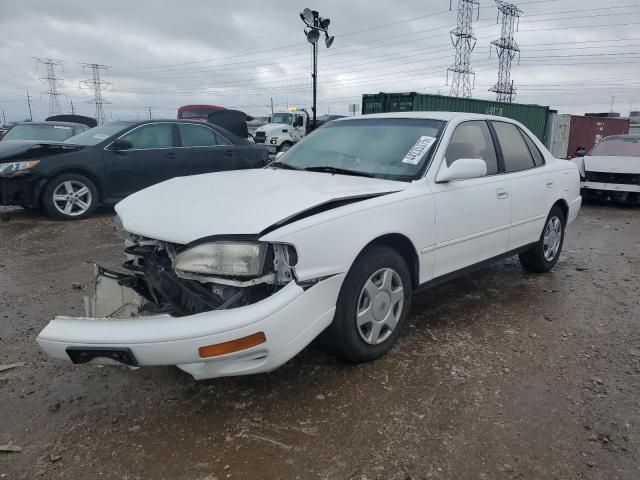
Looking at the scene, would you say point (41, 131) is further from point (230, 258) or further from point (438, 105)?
point (438, 105)

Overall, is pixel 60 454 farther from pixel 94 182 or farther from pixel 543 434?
pixel 94 182

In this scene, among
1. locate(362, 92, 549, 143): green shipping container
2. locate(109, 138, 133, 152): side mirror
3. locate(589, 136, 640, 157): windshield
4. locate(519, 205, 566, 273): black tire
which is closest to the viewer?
locate(519, 205, 566, 273): black tire

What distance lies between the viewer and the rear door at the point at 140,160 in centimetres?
766

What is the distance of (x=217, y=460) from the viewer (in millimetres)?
2262

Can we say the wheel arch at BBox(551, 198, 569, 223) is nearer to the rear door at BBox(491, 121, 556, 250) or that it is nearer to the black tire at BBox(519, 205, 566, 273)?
the black tire at BBox(519, 205, 566, 273)

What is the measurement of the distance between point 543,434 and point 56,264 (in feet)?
16.0

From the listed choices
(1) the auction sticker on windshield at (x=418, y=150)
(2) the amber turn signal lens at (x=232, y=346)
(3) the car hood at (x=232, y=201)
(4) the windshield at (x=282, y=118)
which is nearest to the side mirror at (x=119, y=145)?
(3) the car hood at (x=232, y=201)

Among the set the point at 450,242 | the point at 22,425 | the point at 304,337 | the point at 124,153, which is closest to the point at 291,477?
the point at 304,337

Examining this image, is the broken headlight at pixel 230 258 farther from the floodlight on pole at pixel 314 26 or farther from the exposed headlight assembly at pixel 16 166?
the floodlight on pole at pixel 314 26

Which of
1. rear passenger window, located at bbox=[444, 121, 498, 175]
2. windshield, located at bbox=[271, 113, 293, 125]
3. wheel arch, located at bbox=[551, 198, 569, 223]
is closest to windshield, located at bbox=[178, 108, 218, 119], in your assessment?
windshield, located at bbox=[271, 113, 293, 125]

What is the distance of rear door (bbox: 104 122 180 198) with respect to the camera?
302 inches

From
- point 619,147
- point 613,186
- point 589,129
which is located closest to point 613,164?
point 613,186

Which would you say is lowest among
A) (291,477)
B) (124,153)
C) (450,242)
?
(291,477)

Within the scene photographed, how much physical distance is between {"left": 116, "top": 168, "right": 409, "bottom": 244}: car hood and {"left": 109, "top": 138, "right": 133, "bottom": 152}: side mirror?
15.1 ft
